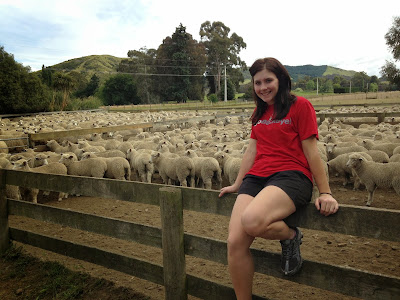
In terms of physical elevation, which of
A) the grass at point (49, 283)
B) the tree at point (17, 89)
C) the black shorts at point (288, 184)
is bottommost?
the grass at point (49, 283)

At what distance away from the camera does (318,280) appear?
228 centimetres

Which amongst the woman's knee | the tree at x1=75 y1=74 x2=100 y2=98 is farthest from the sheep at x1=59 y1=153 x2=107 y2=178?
the tree at x1=75 y1=74 x2=100 y2=98

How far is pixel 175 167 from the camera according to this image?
8203mm

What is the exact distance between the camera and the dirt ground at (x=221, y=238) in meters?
3.76

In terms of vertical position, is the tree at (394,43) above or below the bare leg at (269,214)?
above

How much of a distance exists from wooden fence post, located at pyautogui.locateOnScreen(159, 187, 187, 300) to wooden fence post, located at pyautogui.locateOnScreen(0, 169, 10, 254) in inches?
115

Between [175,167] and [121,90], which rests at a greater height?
[121,90]

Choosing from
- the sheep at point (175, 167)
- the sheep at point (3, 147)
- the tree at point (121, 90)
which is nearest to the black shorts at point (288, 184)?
the sheep at point (175, 167)

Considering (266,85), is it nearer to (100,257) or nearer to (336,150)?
(100,257)

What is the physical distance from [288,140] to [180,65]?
6273 centimetres

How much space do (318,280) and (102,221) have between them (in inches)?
96.0

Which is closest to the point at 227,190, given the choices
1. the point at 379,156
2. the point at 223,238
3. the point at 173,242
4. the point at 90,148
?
the point at 173,242

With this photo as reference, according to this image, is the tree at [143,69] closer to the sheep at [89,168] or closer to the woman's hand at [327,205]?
the sheep at [89,168]

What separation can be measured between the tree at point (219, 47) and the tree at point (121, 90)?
60.5ft
